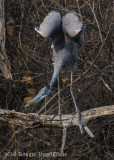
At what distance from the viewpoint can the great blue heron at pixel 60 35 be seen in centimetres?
281

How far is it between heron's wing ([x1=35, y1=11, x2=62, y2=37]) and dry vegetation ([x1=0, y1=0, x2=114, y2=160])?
954mm

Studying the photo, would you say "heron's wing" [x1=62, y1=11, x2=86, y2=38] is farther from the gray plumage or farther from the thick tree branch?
the thick tree branch

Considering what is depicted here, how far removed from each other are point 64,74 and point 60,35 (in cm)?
130

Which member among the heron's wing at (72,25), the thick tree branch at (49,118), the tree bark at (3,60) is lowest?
the thick tree branch at (49,118)

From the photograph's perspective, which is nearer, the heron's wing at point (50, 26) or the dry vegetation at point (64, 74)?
the heron's wing at point (50, 26)

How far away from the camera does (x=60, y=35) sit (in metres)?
3.10

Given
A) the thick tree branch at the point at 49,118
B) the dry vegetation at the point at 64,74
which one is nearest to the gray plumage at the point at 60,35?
the thick tree branch at the point at 49,118

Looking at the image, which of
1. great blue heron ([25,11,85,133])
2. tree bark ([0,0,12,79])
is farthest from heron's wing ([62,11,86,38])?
tree bark ([0,0,12,79])

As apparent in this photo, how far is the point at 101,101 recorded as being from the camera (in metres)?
4.39

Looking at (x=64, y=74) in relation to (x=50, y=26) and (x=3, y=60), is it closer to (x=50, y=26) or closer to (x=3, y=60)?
(x=3, y=60)

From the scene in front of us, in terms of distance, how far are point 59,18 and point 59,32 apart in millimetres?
152

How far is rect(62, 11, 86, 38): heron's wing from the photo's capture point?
2.80 meters

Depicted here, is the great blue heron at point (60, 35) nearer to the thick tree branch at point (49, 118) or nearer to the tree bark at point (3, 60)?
the thick tree branch at point (49, 118)

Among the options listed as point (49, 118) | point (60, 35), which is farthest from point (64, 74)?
point (49, 118)
